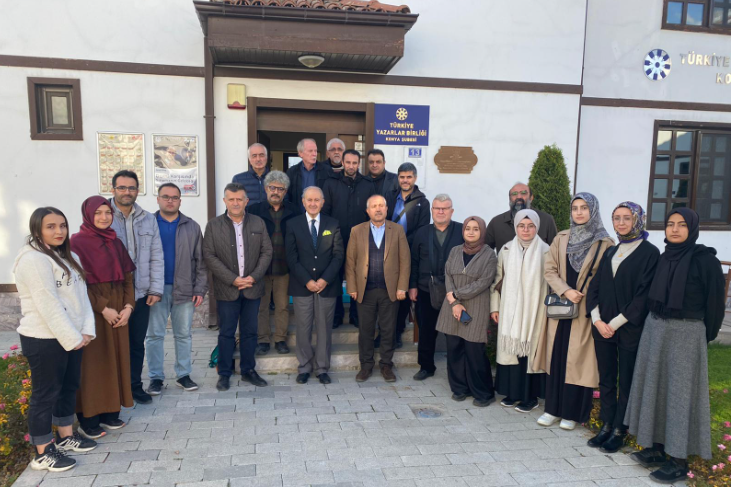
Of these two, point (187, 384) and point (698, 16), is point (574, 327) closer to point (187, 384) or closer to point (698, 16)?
point (187, 384)

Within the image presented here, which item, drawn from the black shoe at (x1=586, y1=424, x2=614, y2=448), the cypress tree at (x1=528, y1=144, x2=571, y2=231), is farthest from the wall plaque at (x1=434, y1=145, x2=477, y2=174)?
the black shoe at (x1=586, y1=424, x2=614, y2=448)

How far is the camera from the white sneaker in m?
4.37

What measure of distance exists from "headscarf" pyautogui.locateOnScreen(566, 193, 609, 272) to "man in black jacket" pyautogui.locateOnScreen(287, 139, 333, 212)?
9.35ft

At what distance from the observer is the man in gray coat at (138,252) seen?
171 inches

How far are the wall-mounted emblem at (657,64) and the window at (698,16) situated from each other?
0.45 metres

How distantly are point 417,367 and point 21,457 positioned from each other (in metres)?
3.82

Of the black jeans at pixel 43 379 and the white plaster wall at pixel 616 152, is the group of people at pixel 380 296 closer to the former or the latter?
the black jeans at pixel 43 379

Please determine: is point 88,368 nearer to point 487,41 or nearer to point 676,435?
point 676,435

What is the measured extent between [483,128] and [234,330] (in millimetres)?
4669

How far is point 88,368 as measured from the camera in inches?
154

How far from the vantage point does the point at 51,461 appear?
3457mm

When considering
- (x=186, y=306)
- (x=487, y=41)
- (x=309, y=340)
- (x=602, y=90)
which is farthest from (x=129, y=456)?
(x=602, y=90)

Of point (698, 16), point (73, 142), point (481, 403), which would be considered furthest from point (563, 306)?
point (698, 16)

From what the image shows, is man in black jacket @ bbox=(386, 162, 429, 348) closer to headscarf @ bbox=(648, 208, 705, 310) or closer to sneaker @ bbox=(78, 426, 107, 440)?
headscarf @ bbox=(648, 208, 705, 310)
